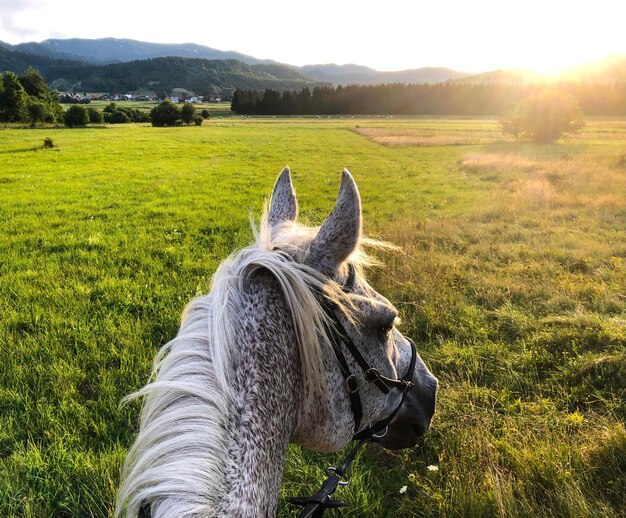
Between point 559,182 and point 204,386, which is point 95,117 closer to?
point 559,182

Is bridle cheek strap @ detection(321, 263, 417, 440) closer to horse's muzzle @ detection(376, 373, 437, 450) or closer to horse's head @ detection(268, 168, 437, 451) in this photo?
horse's head @ detection(268, 168, 437, 451)

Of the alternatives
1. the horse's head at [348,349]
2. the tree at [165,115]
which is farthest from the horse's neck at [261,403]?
the tree at [165,115]

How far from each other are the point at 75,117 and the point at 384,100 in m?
84.4

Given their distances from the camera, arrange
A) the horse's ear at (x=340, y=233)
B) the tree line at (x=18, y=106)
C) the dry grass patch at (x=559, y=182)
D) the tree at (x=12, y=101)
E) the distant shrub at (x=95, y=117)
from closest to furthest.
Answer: the horse's ear at (x=340, y=233) < the dry grass patch at (x=559, y=182) < the tree at (x=12, y=101) < the tree line at (x=18, y=106) < the distant shrub at (x=95, y=117)

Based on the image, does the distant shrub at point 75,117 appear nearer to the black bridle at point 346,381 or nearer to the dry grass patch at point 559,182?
the dry grass patch at point 559,182

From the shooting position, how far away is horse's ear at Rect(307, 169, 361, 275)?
1365 millimetres

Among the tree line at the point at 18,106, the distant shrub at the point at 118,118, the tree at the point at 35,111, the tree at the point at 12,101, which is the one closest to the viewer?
the tree at the point at 12,101

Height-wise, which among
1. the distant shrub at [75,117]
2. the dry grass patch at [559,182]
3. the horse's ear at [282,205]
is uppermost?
the distant shrub at [75,117]

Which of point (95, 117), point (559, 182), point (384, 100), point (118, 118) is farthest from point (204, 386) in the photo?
point (384, 100)

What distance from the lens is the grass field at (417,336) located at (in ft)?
9.46

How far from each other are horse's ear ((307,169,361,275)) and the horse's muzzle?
3.15ft

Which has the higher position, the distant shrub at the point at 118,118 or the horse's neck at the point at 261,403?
the distant shrub at the point at 118,118

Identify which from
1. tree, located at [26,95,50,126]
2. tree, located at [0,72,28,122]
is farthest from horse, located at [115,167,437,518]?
tree, located at [0,72,28,122]

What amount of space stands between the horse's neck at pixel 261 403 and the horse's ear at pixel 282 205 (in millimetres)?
622
